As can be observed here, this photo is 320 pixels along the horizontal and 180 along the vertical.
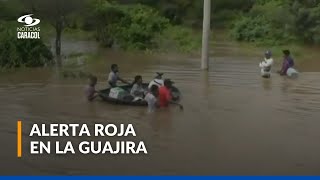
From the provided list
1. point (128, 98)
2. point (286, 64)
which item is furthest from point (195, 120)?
point (286, 64)

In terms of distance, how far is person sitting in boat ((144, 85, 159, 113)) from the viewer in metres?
13.2

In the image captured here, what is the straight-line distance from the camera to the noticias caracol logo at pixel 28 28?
71.4ft

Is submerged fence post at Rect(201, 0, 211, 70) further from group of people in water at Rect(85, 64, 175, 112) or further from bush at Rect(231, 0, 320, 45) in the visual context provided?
bush at Rect(231, 0, 320, 45)

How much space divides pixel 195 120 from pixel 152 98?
1138 millimetres

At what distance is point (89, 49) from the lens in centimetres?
2658

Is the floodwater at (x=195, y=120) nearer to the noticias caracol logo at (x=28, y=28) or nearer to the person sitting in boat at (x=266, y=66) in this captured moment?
the person sitting in boat at (x=266, y=66)

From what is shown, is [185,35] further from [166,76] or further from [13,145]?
[13,145]

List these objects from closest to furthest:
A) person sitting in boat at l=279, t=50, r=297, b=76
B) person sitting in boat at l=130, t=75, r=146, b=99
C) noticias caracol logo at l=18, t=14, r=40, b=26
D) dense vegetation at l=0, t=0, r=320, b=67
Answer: person sitting in boat at l=130, t=75, r=146, b=99
person sitting in boat at l=279, t=50, r=297, b=76
dense vegetation at l=0, t=0, r=320, b=67
noticias caracol logo at l=18, t=14, r=40, b=26

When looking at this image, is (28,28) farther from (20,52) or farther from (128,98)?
(128,98)

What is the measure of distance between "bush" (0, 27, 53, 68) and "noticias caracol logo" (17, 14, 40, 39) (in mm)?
388

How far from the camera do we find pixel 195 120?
12.7m

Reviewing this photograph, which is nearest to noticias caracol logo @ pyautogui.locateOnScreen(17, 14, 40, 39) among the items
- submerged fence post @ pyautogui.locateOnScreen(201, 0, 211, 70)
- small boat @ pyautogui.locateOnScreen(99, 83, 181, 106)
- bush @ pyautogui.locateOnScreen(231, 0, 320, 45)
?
submerged fence post @ pyautogui.locateOnScreen(201, 0, 211, 70)

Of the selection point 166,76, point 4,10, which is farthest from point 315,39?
point 4,10

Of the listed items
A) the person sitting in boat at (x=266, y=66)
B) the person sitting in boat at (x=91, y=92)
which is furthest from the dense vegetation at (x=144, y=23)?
the person sitting in boat at (x=266, y=66)
